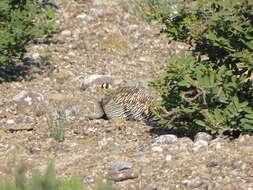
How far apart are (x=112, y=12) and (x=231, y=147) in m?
6.85

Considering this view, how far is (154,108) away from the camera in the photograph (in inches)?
277

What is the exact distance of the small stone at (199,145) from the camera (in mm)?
6264

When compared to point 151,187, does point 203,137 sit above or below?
below

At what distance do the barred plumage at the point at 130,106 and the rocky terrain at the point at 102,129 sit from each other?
0.14 metres

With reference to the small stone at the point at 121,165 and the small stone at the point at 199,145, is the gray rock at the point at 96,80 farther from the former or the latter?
the small stone at the point at 121,165

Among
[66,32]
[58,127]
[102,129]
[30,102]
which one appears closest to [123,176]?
[58,127]

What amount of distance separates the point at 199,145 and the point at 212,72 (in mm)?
611

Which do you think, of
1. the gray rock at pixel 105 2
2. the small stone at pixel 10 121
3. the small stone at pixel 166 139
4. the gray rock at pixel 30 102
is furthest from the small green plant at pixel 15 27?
the gray rock at pixel 105 2

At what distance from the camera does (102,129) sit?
7.66 metres

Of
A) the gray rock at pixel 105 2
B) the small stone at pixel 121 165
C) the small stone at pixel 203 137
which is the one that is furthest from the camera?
the gray rock at pixel 105 2

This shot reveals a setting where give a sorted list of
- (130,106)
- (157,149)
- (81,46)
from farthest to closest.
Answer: (81,46)
(130,106)
(157,149)

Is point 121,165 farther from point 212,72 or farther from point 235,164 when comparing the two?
point 212,72

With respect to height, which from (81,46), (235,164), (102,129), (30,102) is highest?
(235,164)

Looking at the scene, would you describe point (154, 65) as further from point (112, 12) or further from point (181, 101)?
point (181, 101)
